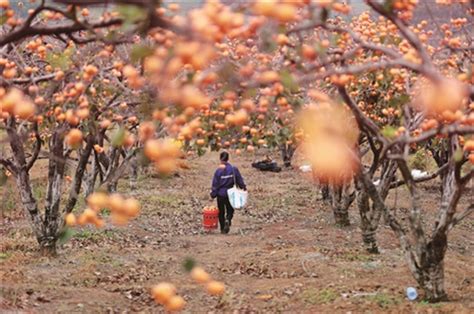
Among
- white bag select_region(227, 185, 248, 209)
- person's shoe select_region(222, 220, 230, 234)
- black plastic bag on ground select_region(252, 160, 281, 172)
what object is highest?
white bag select_region(227, 185, 248, 209)

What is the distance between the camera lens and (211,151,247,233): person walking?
13688 mm

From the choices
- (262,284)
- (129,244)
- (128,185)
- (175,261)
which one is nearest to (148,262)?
(175,261)

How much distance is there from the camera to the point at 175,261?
433 inches

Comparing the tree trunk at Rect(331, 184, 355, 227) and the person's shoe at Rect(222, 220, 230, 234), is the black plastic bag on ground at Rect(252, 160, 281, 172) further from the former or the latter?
the person's shoe at Rect(222, 220, 230, 234)

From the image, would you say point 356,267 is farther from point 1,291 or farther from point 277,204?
point 277,204

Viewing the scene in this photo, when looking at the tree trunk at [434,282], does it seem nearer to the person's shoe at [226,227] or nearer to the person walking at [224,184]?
the person walking at [224,184]

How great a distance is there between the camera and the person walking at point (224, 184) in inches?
539

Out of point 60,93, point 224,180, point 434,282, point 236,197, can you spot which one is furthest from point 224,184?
point 60,93

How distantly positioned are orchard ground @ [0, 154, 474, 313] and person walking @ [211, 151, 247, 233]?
397 mm

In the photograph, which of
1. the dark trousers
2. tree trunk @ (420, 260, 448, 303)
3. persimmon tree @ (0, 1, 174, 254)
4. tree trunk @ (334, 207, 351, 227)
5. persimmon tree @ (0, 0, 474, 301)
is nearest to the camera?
persimmon tree @ (0, 0, 474, 301)

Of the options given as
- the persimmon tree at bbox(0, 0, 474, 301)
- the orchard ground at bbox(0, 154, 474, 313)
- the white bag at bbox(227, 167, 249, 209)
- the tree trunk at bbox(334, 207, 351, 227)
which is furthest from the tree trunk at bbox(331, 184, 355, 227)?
the persimmon tree at bbox(0, 0, 474, 301)

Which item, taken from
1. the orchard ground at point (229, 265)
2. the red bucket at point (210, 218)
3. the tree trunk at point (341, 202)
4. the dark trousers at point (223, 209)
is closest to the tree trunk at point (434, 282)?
the orchard ground at point (229, 265)

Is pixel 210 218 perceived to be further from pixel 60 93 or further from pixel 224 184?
pixel 60 93

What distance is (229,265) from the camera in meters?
10.6
